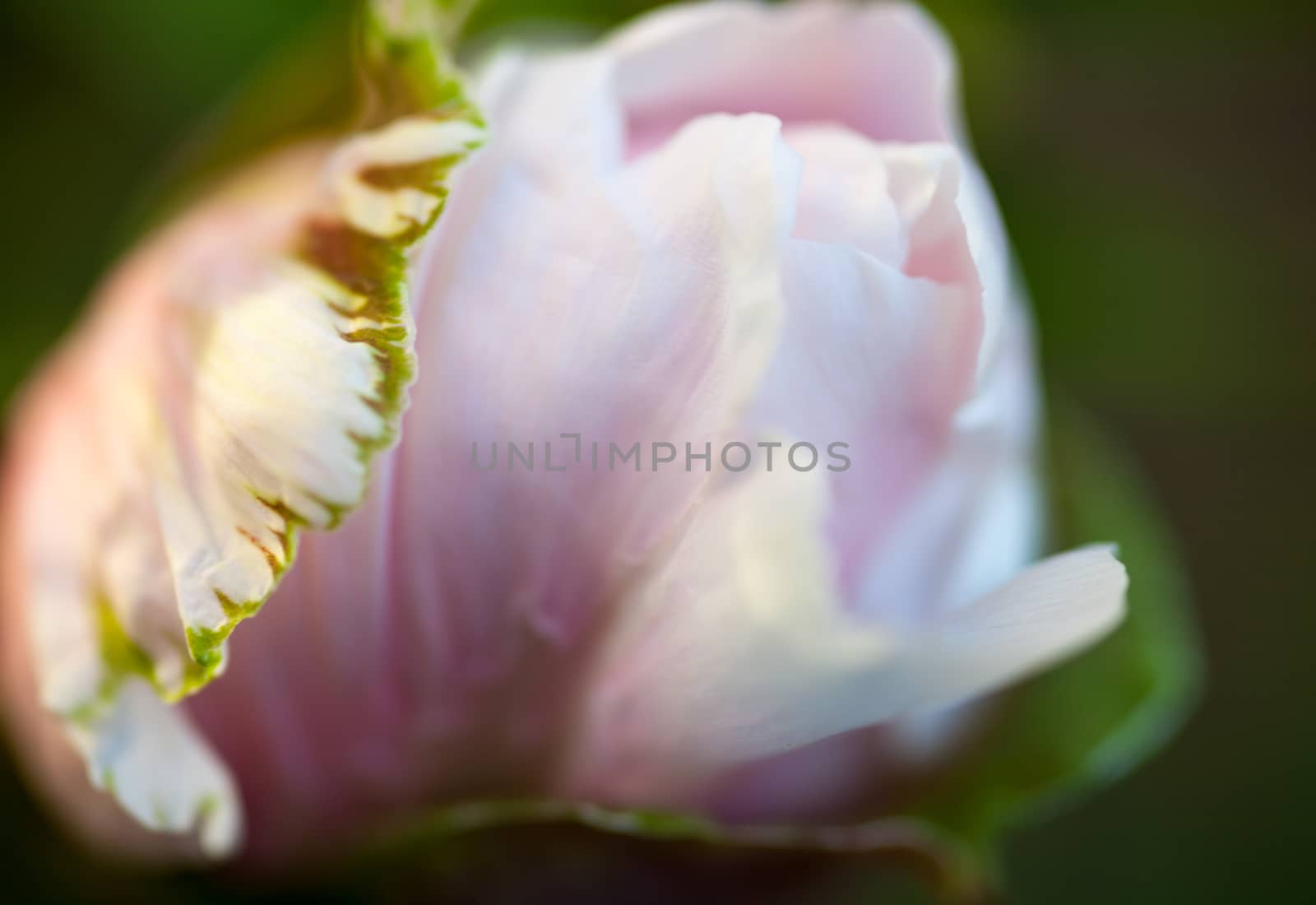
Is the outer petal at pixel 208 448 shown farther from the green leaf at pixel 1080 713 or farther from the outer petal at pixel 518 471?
the green leaf at pixel 1080 713

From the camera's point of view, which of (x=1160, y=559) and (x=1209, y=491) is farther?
(x=1209, y=491)

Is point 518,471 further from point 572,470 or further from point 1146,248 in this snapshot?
point 1146,248

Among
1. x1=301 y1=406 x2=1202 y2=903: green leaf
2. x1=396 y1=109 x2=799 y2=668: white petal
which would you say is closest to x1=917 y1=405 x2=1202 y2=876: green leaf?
x1=301 y1=406 x2=1202 y2=903: green leaf

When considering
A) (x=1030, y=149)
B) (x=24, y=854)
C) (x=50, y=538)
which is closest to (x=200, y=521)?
(x=50, y=538)

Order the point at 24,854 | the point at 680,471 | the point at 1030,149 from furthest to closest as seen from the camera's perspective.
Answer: the point at 1030,149
the point at 24,854
the point at 680,471

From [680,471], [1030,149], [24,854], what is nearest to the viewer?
[680,471]

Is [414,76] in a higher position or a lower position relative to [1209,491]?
higher

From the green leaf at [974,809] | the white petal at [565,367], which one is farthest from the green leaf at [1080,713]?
the white petal at [565,367]

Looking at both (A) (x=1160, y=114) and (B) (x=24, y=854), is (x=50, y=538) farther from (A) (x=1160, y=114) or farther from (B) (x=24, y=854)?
Answer: (A) (x=1160, y=114)
